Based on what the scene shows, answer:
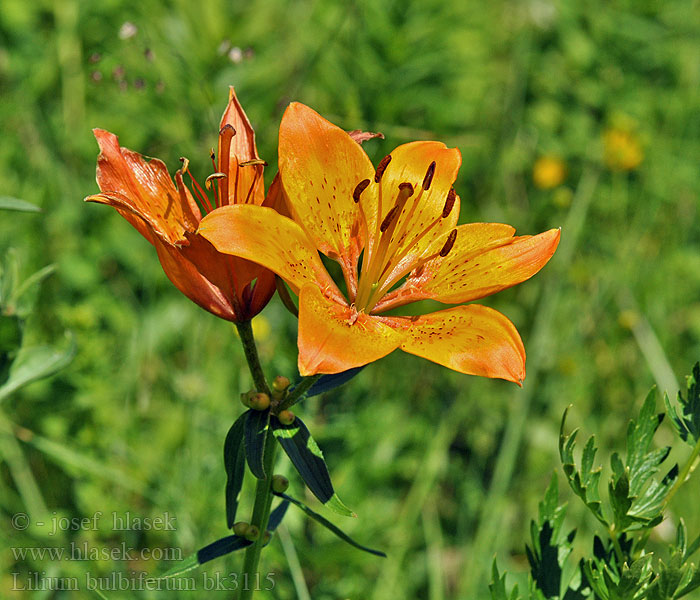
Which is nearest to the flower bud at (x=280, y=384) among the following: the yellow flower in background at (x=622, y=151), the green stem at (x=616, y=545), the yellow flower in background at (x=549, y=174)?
the green stem at (x=616, y=545)

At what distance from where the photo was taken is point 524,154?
3979 millimetres

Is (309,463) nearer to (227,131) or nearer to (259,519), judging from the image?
(259,519)

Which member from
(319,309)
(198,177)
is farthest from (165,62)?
(319,309)

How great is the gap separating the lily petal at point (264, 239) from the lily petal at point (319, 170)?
9 centimetres

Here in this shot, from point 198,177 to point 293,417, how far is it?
2032 millimetres

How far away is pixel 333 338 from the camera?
1.15 meters

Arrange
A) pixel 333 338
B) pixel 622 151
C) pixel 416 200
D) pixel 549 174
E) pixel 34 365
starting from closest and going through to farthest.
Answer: pixel 333 338 < pixel 416 200 < pixel 34 365 < pixel 549 174 < pixel 622 151

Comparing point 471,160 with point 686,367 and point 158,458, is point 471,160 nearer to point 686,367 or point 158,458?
point 686,367

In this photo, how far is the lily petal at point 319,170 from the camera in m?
1.35

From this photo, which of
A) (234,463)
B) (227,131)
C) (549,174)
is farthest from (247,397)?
(549,174)

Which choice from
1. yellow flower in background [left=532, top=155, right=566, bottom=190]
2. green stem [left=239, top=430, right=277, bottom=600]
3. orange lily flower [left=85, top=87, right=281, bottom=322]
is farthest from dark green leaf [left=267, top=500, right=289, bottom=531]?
yellow flower in background [left=532, top=155, right=566, bottom=190]

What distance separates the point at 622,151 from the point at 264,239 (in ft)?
9.37

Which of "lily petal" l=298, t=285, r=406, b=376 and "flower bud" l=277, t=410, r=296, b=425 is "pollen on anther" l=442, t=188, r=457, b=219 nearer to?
"lily petal" l=298, t=285, r=406, b=376

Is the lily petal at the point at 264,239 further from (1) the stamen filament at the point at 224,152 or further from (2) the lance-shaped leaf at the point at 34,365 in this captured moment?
(2) the lance-shaped leaf at the point at 34,365
